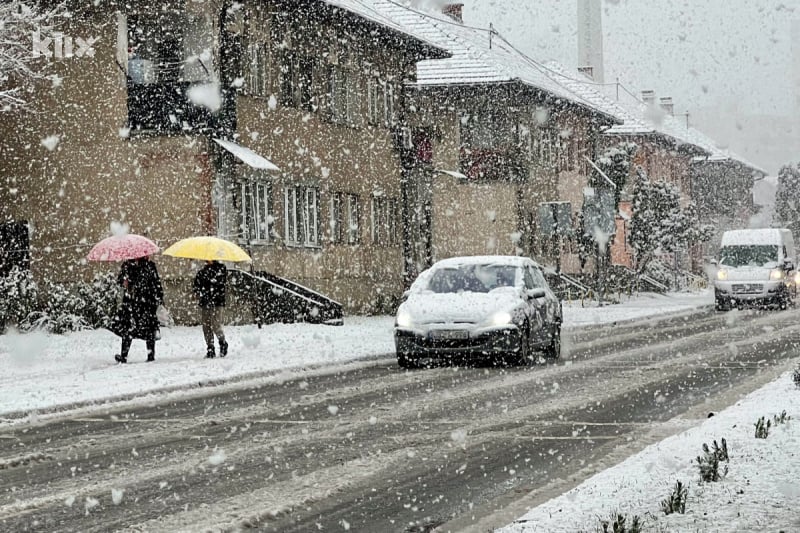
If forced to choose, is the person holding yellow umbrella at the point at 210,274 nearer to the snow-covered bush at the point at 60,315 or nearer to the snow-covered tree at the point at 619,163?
the snow-covered bush at the point at 60,315

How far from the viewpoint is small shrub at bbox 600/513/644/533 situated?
6.04m

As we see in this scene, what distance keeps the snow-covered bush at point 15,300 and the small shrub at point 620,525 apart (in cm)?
2171

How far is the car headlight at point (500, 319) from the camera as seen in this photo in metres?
18.6

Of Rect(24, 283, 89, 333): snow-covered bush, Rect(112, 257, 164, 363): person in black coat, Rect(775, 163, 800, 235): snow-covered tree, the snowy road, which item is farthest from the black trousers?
Rect(775, 163, 800, 235): snow-covered tree

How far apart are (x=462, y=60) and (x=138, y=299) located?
97.0ft

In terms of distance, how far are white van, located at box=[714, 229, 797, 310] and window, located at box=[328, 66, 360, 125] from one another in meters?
11.9

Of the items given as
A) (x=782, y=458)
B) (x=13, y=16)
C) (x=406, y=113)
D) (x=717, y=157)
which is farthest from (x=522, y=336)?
(x=717, y=157)

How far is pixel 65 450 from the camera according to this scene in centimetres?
1071

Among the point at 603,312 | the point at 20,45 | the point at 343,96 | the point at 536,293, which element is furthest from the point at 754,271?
the point at 20,45

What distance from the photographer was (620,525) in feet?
20.0

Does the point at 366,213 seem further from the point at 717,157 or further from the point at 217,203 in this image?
the point at 717,157

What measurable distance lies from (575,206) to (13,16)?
114 ft

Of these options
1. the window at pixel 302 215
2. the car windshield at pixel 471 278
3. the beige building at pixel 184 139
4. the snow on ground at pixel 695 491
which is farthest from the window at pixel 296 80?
the snow on ground at pixel 695 491

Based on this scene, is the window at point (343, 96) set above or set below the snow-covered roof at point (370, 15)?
below
